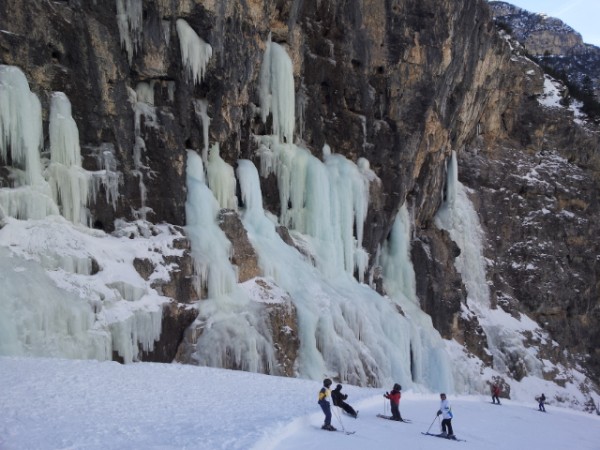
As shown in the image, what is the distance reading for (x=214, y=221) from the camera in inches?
925

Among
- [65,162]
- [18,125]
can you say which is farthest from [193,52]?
[18,125]

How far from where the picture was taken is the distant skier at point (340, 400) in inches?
564

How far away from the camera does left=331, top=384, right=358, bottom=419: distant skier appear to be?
14.3 meters

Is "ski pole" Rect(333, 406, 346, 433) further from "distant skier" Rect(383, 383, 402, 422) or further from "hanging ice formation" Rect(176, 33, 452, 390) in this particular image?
"hanging ice formation" Rect(176, 33, 452, 390)

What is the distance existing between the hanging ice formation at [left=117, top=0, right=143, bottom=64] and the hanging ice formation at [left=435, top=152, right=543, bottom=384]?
71.9ft

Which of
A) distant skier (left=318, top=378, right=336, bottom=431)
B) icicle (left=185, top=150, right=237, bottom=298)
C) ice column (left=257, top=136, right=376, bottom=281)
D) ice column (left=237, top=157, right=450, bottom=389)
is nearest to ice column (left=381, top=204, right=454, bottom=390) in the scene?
ice column (left=237, top=157, right=450, bottom=389)

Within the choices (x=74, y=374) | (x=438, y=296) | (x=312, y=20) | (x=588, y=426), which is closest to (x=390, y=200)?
(x=438, y=296)

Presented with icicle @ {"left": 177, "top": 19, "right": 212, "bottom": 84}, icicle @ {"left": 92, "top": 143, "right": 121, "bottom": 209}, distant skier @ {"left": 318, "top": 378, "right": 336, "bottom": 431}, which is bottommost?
distant skier @ {"left": 318, "top": 378, "right": 336, "bottom": 431}

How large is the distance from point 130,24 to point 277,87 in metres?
7.30

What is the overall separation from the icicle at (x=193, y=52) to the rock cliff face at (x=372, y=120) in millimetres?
197

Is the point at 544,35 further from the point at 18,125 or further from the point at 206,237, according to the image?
the point at 18,125

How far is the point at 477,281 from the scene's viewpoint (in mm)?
40344

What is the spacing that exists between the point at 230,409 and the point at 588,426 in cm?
1312

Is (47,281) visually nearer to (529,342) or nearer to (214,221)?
(214,221)
